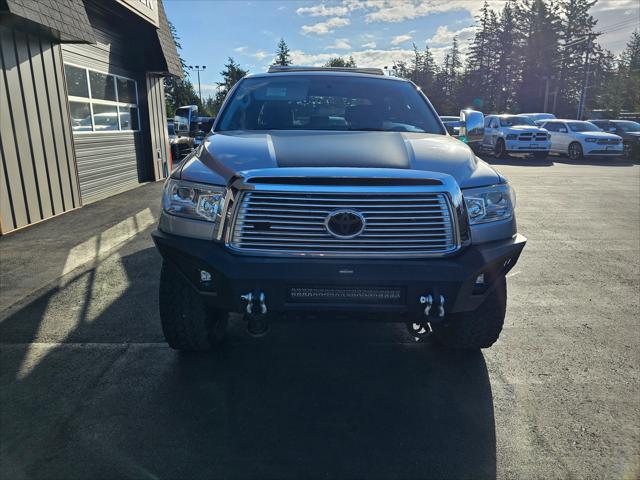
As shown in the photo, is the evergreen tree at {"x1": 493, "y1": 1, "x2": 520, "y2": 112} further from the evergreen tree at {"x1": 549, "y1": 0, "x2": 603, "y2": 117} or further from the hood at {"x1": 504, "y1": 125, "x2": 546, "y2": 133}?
the hood at {"x1": 504, "y1": 125, "x2": 546, "y2": 133}

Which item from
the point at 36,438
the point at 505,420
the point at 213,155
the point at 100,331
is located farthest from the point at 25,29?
the point at 505,420

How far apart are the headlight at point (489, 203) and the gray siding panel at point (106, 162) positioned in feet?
28.6

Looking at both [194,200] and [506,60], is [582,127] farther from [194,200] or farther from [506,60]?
[506,60]

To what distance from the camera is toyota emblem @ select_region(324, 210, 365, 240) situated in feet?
8.48

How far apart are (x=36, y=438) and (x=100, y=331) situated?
1.37m

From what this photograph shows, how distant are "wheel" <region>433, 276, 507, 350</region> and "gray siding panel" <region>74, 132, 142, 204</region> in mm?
8445

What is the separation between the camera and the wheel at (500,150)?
21.6 m

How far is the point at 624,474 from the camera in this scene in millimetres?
2314

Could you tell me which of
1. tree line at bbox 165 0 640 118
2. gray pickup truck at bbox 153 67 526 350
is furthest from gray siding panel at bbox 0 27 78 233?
tree line at bbox 165 0 640 118

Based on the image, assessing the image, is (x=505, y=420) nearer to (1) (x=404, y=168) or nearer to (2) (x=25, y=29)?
(1) (x=404, y=168)

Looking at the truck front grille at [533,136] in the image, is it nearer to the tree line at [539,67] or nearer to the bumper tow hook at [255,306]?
the bumper tow hook at [255,306]

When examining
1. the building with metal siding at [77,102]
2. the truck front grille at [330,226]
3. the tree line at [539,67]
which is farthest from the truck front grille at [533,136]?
the tree line at [539,67]

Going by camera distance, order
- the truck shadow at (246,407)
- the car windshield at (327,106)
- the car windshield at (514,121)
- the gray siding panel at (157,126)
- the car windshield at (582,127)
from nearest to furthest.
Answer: the truck shadow at (246,407)
the car windshield at (327,106)
the gray siding panel at (157,126)
the car windshield at (582,127)
the car windshield at (514,121)

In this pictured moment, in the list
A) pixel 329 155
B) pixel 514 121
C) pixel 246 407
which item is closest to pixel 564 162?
pixel 514 121
